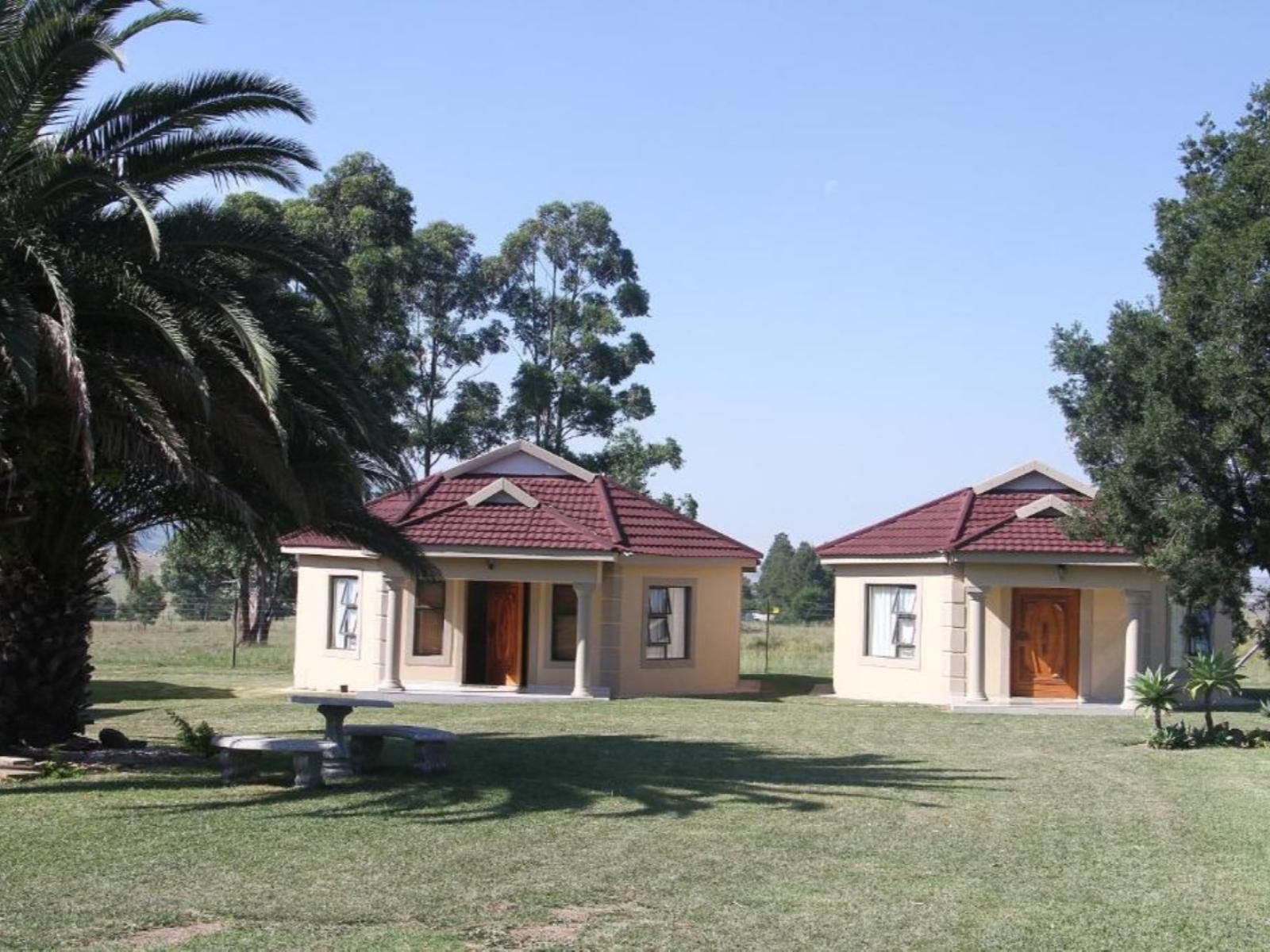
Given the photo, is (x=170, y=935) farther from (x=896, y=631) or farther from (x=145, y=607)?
(x=145, y=607)

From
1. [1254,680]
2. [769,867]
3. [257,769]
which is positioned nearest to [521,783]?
[257,769]

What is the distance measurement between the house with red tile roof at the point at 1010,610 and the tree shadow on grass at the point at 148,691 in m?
12.1

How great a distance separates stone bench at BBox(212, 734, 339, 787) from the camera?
13922 millimetres

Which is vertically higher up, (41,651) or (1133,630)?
(1133,630)

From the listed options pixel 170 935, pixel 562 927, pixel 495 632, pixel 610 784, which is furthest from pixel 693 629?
pixel 170 935

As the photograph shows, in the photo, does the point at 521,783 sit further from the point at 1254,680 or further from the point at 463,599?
the point at 1254,680

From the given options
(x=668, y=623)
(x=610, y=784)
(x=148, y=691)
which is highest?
(x=668, y=623)

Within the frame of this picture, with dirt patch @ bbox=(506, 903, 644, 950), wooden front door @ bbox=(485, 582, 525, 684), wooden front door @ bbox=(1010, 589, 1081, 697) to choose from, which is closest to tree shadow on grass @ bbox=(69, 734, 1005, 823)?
dirt patch @ bbox=(506, 903, 644, 950)

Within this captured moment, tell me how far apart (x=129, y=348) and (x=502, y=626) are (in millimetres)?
15334

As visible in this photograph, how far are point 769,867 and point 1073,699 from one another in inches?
702

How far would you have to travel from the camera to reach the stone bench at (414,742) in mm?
15016

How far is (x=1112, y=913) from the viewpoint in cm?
937

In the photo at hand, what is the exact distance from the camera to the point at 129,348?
546 inches

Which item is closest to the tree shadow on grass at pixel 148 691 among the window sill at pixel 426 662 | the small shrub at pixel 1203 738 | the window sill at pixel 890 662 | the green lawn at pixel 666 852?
the window sill at pixel 426 662
